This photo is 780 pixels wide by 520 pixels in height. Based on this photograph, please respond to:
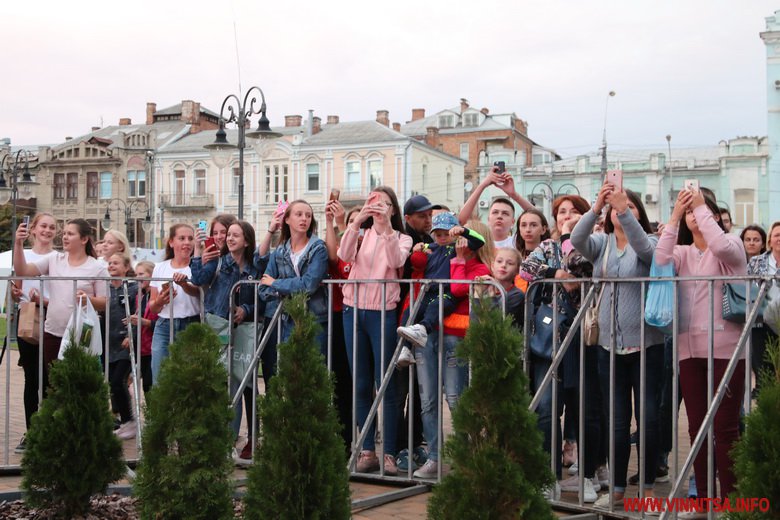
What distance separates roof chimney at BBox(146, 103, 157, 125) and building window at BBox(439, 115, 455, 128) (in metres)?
19.8

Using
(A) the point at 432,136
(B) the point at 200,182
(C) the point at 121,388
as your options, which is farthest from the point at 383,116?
(C) the point at 121,388

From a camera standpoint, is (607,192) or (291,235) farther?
(291,235)

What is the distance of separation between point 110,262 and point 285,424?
15.9 ft

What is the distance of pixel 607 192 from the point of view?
5652mm

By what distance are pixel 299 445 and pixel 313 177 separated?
180 feet

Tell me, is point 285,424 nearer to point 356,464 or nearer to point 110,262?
point 356,464

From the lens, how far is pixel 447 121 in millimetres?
67938

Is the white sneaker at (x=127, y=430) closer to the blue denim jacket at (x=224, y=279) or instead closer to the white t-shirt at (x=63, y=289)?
the white t-shirt at (x=63, y=289)

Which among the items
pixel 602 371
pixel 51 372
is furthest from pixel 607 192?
pixel 51 372

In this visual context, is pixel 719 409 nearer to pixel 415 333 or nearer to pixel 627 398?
pixel 627 398

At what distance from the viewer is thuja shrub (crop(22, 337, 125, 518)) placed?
17.5ft

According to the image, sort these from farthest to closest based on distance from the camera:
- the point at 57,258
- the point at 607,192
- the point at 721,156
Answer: the point at 721,156 → the point at 57,258 → the point at 607,192

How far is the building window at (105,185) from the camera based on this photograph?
63.6 meters

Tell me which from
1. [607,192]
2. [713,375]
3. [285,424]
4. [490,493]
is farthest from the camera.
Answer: [607,192]
